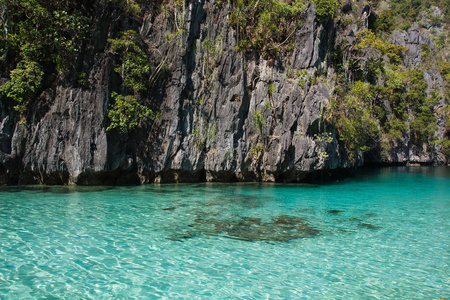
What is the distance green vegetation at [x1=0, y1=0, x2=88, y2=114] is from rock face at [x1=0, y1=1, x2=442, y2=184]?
783 millimetres

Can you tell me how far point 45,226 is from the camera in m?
8.71

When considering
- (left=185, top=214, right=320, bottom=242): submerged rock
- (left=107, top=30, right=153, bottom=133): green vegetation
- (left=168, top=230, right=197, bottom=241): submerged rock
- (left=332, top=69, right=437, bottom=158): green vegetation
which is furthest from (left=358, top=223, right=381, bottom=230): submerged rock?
(left=332, top=69, right=437, bottom=158): green vegetation

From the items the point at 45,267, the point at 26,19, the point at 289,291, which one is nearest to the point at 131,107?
the point at 26,19

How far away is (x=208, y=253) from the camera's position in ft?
23.1

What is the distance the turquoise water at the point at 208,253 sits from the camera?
212 inches

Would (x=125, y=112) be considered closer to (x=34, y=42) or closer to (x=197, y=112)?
(x=197, y=112)

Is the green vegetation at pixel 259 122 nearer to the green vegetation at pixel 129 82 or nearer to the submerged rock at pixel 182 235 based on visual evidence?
the green vegetation at pixel 129 82

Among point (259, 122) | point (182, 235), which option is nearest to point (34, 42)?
point (259, 122)

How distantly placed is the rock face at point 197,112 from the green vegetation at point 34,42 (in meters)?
0.78

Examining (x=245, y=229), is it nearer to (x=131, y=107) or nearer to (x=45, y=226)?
(x=45, y=226)

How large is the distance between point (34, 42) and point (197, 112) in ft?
32.1

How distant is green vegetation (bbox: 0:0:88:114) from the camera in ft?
53.6

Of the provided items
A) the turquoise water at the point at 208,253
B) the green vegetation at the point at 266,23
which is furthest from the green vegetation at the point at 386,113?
the turquoise water at the point at 208,253

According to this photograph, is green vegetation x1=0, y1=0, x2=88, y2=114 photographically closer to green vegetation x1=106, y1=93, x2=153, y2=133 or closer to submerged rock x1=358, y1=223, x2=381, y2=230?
green vegetation x1=106, y1=93, x2=153, y2=133
